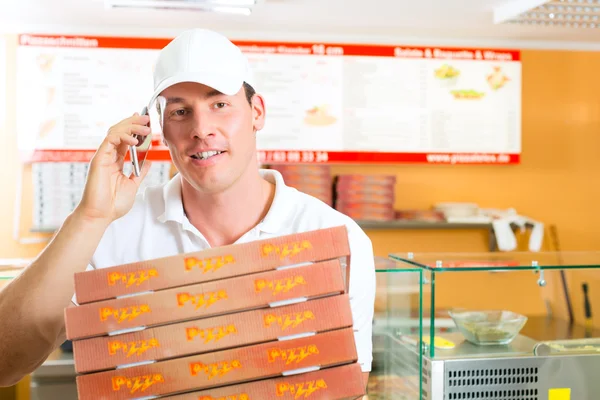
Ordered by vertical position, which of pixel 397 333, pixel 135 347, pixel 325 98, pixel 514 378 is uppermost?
pixel 325 98

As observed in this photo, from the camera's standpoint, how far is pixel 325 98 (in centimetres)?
485

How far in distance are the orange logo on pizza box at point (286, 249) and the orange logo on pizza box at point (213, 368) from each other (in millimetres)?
189

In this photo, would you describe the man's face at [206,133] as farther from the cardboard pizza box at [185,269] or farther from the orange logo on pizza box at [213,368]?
the orange logo on pizza box at [213,368]

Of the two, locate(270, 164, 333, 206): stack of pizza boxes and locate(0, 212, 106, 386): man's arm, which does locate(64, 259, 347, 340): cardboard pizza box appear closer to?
locate(0, 212, 106, 386): man's arm

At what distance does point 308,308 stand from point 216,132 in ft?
1.66

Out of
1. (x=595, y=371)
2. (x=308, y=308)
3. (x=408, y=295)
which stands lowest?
(x=595, y=371)

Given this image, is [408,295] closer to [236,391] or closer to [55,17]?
[236,391]

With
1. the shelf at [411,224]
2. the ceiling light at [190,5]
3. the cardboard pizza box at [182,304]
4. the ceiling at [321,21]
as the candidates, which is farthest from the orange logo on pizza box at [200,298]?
the shelf at [411,224]

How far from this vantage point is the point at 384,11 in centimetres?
433

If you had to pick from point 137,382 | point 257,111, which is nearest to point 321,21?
point 257,111

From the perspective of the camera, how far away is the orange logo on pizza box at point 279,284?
116cm

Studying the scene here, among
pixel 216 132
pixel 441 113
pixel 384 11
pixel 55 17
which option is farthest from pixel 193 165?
pixel 441 113

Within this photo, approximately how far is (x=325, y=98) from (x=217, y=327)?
3.82 metres

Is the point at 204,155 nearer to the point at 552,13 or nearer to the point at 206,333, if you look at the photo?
the point at 206,333
